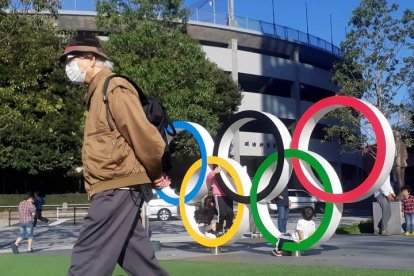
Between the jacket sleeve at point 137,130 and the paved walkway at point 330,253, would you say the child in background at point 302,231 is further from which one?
the jacket sleeve at point 137,130

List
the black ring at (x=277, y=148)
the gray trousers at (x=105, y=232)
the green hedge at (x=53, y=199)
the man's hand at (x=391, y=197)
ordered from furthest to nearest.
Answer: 1. the green hedge at (x=53, y=199)
2. the man's hand at (x=391, y=197)
3. the black ring at (x=277, y=148)
4. the gray trousers at (x=105, y=232)

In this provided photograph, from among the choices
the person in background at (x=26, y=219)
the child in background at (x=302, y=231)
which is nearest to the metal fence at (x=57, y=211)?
the person in background at (x=26, y=219)

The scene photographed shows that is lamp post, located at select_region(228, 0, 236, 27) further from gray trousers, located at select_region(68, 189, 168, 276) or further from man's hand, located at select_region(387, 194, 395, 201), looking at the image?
gray trousers, located at select_region(68, 189, 168, 276)

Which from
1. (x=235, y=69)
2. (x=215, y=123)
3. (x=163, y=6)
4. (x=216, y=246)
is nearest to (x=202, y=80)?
(x=163, y=6)

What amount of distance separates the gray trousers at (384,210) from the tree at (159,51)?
23.5ft

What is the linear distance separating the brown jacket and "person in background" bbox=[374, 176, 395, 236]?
43.0 ft

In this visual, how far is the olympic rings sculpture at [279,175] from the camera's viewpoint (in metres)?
10.6

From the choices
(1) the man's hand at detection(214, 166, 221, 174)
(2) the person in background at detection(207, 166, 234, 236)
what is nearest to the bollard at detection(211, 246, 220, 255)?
(2) the person in background at detection(207, 166, 234, 236)

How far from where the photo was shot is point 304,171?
38.1 ft

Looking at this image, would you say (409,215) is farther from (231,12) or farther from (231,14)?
(231,12)

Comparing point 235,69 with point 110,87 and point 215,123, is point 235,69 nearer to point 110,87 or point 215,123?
point 215,123

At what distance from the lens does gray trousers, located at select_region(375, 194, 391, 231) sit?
1625 centimetres

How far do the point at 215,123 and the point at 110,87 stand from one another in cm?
2729

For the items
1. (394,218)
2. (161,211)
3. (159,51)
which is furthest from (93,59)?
(161,211)
